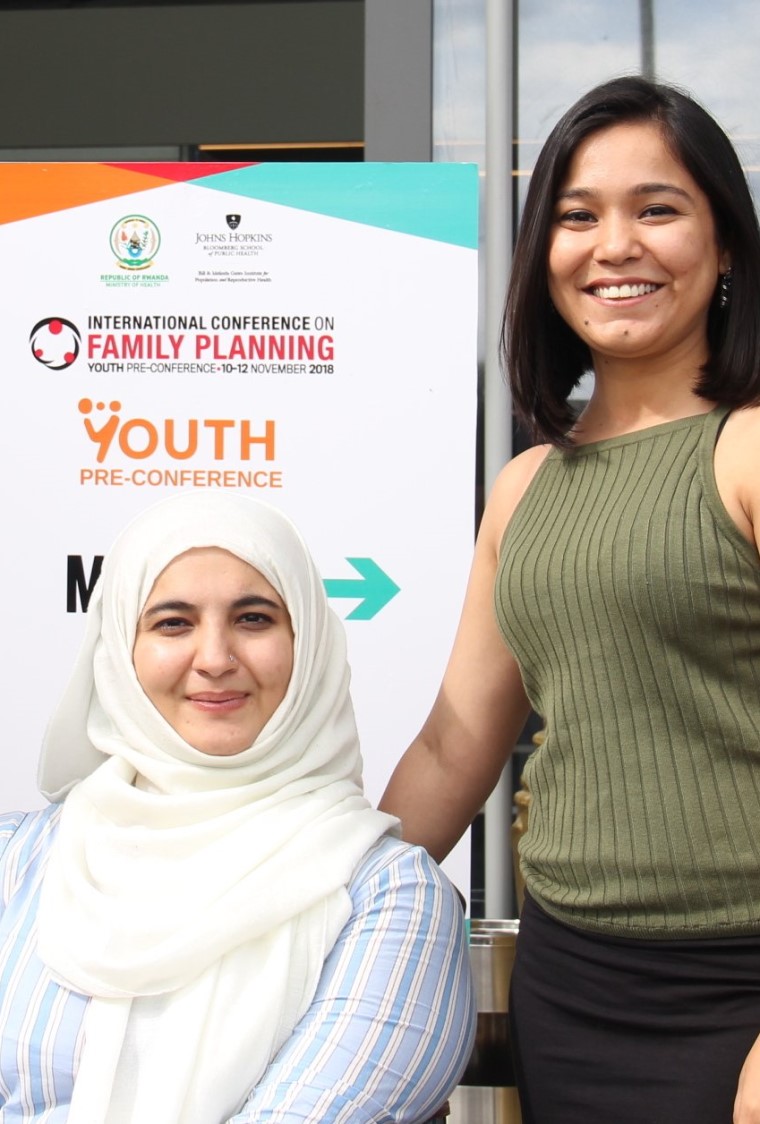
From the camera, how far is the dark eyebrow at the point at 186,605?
165cm

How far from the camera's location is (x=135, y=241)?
3.00m

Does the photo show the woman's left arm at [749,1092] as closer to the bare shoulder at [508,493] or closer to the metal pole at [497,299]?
the bare shoulder at [508,493]

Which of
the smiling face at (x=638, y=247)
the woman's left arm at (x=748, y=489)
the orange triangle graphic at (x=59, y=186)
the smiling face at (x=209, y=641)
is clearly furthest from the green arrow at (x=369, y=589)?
the woman's left arm at (x=748, y=489)

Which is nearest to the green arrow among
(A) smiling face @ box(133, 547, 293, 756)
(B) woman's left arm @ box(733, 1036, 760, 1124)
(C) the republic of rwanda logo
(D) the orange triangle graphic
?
(C) the republic of rwanda logo

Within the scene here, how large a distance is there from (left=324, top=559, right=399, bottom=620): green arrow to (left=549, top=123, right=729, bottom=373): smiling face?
141 cm

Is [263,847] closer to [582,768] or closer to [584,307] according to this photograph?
[582,768]

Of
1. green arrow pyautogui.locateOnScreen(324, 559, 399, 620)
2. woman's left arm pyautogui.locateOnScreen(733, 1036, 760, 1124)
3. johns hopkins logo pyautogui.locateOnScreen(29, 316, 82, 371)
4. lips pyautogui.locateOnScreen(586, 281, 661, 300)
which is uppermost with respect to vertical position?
johns hopkins logo pyautogui.locateOnScreen(29, 316, 82, 371)

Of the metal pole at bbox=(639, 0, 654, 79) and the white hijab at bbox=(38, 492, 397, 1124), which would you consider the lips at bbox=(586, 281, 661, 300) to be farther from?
the metal pole at bbox=(639, 0, 654, 79)

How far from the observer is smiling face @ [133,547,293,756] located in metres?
1.64

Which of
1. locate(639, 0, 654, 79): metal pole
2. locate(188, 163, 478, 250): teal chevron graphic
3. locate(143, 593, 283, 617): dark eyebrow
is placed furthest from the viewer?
locate(639, 0, 654, 79): metal pole

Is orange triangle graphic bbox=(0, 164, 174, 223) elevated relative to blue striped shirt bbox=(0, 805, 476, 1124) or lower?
elevated

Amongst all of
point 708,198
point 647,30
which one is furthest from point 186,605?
point 647,30

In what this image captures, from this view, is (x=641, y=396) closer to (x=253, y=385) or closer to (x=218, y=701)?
(x=218, y=701)

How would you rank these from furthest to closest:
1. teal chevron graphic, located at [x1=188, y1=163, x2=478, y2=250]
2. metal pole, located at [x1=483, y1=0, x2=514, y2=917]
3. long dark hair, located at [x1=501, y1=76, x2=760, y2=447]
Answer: metal pole, located at [x1=483, y1=0, x2=514, y2=917]
teal chevron graphic, located at [x1=188, y1=163, x2=478, y2=250]
long dark hair, located at [x1=501, y1=76, x2=760, y2=447]
